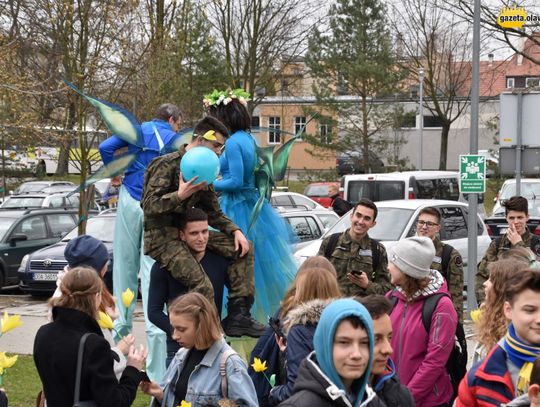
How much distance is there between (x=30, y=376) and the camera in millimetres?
9203

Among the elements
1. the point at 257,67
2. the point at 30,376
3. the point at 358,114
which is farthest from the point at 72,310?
the point at 358,114

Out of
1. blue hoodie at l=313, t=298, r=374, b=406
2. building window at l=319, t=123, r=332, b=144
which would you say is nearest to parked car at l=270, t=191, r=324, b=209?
building window at l=319, t=123, r=332, b=144

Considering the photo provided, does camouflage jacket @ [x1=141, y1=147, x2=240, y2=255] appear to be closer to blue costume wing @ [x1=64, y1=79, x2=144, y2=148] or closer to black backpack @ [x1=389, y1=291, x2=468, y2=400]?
blue costume wing @ [x1=64, y1=79, x2=144, y2=148]

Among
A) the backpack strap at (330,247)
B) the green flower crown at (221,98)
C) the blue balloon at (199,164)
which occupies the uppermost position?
the green flower crown at (221,98)

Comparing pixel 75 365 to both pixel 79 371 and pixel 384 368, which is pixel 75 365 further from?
pixel 384 368

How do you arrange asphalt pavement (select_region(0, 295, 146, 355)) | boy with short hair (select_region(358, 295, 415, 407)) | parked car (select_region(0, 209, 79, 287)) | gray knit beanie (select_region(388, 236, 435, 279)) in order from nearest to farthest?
boy with short hair (select_region(358, 295, 415, 407)) < gray knit beanie (select_region(388, 236, 435, 279)) < asphalt pavement (select_region(0, 295, 146, 355)) < parked car (select_region(0, 209, 79, 287))

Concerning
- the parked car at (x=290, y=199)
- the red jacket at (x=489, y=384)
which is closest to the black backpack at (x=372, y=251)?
the red jacket at (x=489, y=384)

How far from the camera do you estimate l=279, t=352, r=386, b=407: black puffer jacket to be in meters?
3.56

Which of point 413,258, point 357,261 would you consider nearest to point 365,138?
point 357,261

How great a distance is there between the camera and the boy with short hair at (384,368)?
4.19 m

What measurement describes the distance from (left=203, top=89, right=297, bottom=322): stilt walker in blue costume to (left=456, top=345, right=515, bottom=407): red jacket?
3242 millimetres

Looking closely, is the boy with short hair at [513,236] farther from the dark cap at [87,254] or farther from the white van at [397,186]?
the white van at [397,186]

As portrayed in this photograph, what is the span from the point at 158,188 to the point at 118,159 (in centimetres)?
97

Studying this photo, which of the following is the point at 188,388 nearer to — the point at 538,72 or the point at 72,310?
the point at 72,310
